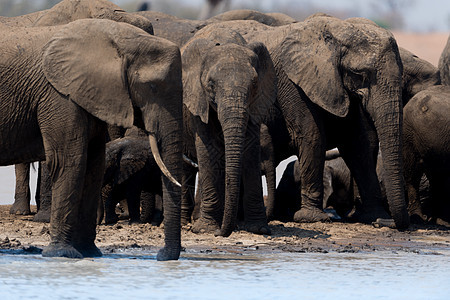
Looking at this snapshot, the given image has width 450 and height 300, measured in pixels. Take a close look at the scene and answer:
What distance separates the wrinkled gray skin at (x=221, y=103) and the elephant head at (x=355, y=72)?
3.81 ft

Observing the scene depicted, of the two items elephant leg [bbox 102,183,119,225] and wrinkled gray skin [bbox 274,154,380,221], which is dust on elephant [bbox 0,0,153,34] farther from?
wrinkled gray skin [bbox 274,154,380,221]

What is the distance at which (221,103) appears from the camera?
30.5 feet

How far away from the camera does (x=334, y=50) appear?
11.4m

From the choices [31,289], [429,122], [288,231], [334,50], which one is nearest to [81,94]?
[31,289]

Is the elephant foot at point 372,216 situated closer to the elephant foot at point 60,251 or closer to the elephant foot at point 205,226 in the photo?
the elephant foot at point 205,226

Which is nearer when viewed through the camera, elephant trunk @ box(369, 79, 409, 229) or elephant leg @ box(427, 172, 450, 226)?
elephant trunk @ box(369, 79, 409, 229)

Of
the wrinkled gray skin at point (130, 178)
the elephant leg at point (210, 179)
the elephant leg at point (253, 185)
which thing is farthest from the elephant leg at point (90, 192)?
the wrinkled gray skin at point (130, 178)

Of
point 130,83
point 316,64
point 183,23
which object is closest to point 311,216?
point 316,64

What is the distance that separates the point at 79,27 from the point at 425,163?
5158 millimetres

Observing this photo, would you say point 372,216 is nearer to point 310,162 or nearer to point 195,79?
point 310,162

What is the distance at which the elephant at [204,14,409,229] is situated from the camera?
10.8m

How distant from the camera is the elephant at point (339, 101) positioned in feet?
35.6

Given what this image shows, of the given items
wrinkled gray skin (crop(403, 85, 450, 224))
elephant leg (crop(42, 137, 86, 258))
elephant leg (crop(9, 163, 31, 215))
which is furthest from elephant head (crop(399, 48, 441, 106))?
elephant leg (crop(42, 137, 86, 258))

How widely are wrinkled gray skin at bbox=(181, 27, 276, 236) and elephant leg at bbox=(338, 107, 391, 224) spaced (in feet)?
6.04
